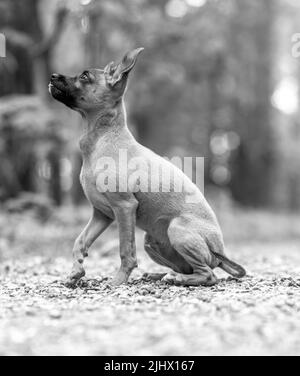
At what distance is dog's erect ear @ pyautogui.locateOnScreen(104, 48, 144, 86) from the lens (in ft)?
19.3

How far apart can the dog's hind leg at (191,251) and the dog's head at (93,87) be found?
148 cm

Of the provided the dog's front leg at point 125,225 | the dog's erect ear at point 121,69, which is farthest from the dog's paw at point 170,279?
the dog's erect ear at point 121,69

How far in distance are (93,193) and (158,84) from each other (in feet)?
39.9

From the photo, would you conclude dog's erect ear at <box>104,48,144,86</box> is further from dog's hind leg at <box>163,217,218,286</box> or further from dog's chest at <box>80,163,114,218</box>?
dog's hind leg at <box>163,217,218,286</box>

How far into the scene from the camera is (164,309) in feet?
15.5

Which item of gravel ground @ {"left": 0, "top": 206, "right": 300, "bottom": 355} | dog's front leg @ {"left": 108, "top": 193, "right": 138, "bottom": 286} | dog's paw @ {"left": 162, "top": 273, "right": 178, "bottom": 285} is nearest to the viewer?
gravel ground @ {"left": 0, "top": 206, "right": 300, "bottom": 355}

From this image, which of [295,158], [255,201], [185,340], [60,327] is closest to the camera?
[185,340]

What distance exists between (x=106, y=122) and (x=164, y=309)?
2.29 meters

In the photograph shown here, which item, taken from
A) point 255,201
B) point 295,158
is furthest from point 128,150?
point 295,158

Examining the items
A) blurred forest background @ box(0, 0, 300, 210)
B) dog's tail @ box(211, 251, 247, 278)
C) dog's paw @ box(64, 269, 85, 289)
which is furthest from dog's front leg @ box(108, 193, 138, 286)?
blurred forest background @ box(0, 0, 300, 210)

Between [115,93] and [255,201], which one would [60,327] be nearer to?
→ [115,93]

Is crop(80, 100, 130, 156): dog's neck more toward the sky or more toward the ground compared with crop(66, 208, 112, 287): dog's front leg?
more toward the sky

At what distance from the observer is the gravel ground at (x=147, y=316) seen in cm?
371

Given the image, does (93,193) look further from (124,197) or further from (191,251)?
(191,251)
